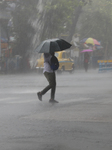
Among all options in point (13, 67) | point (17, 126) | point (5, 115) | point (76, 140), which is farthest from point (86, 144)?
point (13, 67)

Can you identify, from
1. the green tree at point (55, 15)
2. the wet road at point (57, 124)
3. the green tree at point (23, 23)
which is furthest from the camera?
the green tree at point (23, 23)

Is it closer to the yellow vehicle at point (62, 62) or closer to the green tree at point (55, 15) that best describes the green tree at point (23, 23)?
the green tree at point (55, 15)

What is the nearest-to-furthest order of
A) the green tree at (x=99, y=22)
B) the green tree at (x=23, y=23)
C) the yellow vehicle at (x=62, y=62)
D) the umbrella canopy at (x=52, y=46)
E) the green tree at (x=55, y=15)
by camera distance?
the umbrella canopy at (x=52, y=46) < the yellow vehicle at (x=62, y=62) < the green tree at (x=55, y=15) < the green tree at (x=23, y=23) < the green tree at (x=99, y=22)

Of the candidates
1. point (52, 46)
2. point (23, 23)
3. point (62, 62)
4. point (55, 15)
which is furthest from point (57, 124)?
point (55, 15)

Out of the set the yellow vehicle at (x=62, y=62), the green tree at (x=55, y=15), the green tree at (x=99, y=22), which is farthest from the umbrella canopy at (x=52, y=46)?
the green tree at (x=99, y=22)

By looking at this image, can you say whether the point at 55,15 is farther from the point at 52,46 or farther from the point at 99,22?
→ the point at 52,46

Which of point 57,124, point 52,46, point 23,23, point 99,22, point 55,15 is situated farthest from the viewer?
point 99,22

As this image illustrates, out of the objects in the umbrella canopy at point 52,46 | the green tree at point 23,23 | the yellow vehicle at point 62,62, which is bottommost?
the yellow vehicle at point 62,62

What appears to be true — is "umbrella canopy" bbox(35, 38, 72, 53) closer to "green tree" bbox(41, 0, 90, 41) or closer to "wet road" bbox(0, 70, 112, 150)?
"wet road" bbox(0, 70, 112, 150)

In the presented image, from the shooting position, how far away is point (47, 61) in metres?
12.9

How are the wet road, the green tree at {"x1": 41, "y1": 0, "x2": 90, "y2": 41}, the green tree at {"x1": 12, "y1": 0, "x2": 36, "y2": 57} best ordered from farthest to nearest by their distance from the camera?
the green tree at {"x1": 12, "y1": 0, "x2": 36, "y2": 57}, the green tree at {"x1": 41, "y1": 0, "x2": 90, "y2": 41}, the wet road

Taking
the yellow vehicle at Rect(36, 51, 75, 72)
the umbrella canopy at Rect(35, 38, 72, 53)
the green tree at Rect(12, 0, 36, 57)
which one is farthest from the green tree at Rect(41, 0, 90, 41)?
the umbrella canopy at Rect(35, 38, 72, 53)

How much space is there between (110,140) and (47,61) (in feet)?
19.5

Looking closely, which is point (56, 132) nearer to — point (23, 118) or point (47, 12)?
point (23, 118)
